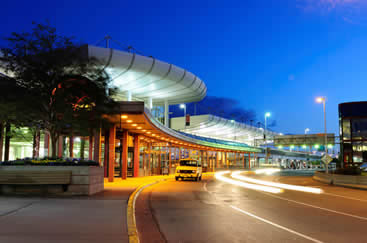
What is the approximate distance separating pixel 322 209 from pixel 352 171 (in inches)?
960

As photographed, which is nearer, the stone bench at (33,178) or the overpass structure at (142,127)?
the stone bench at (33,178)

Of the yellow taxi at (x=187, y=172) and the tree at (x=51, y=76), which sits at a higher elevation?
the tree at (x=51, y=76)

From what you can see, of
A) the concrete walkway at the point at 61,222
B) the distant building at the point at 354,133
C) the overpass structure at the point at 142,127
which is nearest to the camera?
the concrete walkway at the point at 61,222

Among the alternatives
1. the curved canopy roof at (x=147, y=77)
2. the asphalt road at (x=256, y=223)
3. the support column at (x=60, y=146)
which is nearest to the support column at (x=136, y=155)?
the support column at (x=60, y=146)

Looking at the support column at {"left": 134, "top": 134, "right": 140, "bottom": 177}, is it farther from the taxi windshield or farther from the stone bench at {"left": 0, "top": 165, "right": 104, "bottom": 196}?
the stone bench at {"left": 0, "top": 165, "right": 104, "bottom": 196}

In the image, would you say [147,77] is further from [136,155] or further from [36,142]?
[36,142]

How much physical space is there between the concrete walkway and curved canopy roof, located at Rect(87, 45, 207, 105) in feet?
98.5

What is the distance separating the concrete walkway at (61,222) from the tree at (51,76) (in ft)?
25.4

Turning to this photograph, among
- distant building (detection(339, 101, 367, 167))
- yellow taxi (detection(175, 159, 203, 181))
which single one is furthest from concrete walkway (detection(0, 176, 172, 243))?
distant building (detection(339, 101, 367, 167))

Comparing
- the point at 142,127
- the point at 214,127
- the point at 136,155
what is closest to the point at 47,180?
the point at 142,127

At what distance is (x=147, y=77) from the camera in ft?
173

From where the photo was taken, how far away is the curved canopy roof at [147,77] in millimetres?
46875

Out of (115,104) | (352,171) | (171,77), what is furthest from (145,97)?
(115,104)

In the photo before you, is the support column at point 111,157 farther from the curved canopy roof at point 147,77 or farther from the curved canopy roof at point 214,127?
the curved canopy roof at point 214,127
